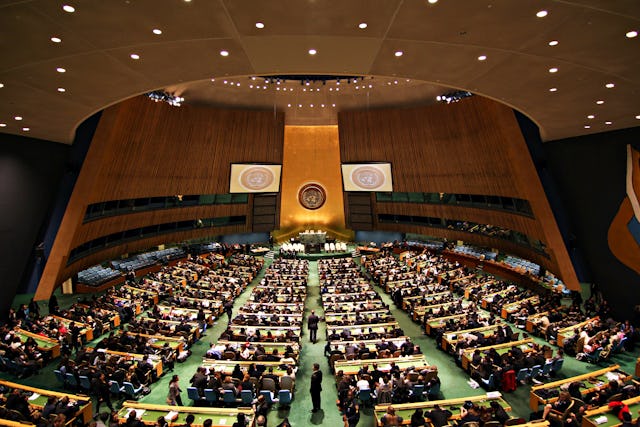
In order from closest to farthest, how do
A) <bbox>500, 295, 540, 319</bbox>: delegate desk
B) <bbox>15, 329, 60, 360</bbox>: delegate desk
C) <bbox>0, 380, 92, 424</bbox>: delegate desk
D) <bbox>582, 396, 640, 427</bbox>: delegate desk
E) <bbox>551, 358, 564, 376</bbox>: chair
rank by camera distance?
<bbox>582, 396, 640, 427</bbox>: delegate desk
<bbox>0, 380, 92, 424</bbox>: delegate desk
<bbox>551, 358, 564, 376</bbox>: chair
<bbox>15, 329, 60, 360</bbox>: delegate desk
<bbox>500, 295, 540, 319</bbox>: delegate desk

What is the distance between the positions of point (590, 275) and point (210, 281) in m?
17.1

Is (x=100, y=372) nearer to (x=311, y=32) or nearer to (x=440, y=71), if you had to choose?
(x=311, y=32)

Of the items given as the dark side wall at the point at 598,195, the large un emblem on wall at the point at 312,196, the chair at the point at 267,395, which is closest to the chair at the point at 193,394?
the chair at the point at 267,395

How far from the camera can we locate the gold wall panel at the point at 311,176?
31578mm

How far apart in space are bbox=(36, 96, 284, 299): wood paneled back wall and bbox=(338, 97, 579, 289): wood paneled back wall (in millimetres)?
7586

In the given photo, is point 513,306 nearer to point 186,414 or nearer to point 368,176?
point 186,414

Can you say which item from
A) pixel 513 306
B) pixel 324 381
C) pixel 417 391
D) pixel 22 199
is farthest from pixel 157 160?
pixel 513 306

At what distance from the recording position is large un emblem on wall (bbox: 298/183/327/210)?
32250 mm

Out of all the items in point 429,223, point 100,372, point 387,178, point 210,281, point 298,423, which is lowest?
point 298,423

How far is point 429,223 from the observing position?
85.7 feet

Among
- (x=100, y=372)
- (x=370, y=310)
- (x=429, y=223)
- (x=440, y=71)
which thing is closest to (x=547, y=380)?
(x=370, y=310)

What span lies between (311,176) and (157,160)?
48.1 ft

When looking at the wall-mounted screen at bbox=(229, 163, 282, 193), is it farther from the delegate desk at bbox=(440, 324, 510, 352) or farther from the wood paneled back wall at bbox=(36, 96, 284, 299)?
the delegate desk at bbox=(440, 324, 510, 352)

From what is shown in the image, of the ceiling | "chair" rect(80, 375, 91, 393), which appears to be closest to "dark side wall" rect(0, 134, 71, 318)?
the ceiling
